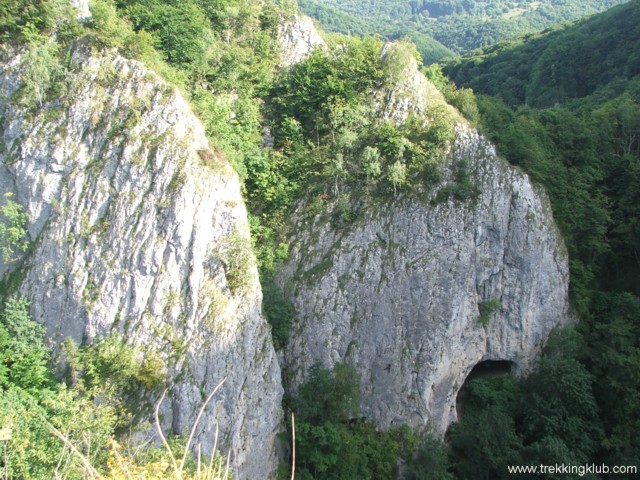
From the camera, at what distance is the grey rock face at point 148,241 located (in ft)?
53.9

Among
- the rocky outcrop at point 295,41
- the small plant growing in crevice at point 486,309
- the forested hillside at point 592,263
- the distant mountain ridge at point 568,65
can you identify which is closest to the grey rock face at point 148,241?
the rocky outcrop at point 295,41

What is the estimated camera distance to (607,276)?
2492 centimetres

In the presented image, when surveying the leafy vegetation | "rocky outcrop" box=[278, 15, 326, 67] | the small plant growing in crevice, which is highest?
"rocky outcrop" box=[278, 15, 326, 67]

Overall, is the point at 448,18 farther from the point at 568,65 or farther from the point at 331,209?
the point at 331,209

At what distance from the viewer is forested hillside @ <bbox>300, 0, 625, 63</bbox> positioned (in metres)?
104

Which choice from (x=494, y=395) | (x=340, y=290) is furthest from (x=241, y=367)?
(x=494, y=395)

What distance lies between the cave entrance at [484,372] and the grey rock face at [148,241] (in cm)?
1067

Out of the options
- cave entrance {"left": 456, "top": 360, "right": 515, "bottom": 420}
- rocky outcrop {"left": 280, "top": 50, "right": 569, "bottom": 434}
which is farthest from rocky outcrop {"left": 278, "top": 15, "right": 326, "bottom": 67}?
cave entrance {"left": 456, "top": 360, "right": 515, "bottom": 420}

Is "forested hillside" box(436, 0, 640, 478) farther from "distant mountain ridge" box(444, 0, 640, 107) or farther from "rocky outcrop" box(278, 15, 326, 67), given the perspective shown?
"distant mountain ridge" box(444, 0, 640, 107)

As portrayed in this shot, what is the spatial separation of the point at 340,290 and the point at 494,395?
9735mm

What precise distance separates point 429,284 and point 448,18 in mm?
165567

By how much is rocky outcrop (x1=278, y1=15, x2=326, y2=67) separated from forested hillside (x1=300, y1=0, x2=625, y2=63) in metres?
53.2

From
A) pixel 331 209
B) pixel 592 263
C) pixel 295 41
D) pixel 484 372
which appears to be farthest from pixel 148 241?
pixel 592 263

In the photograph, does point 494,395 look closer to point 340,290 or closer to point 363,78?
point 340,290
